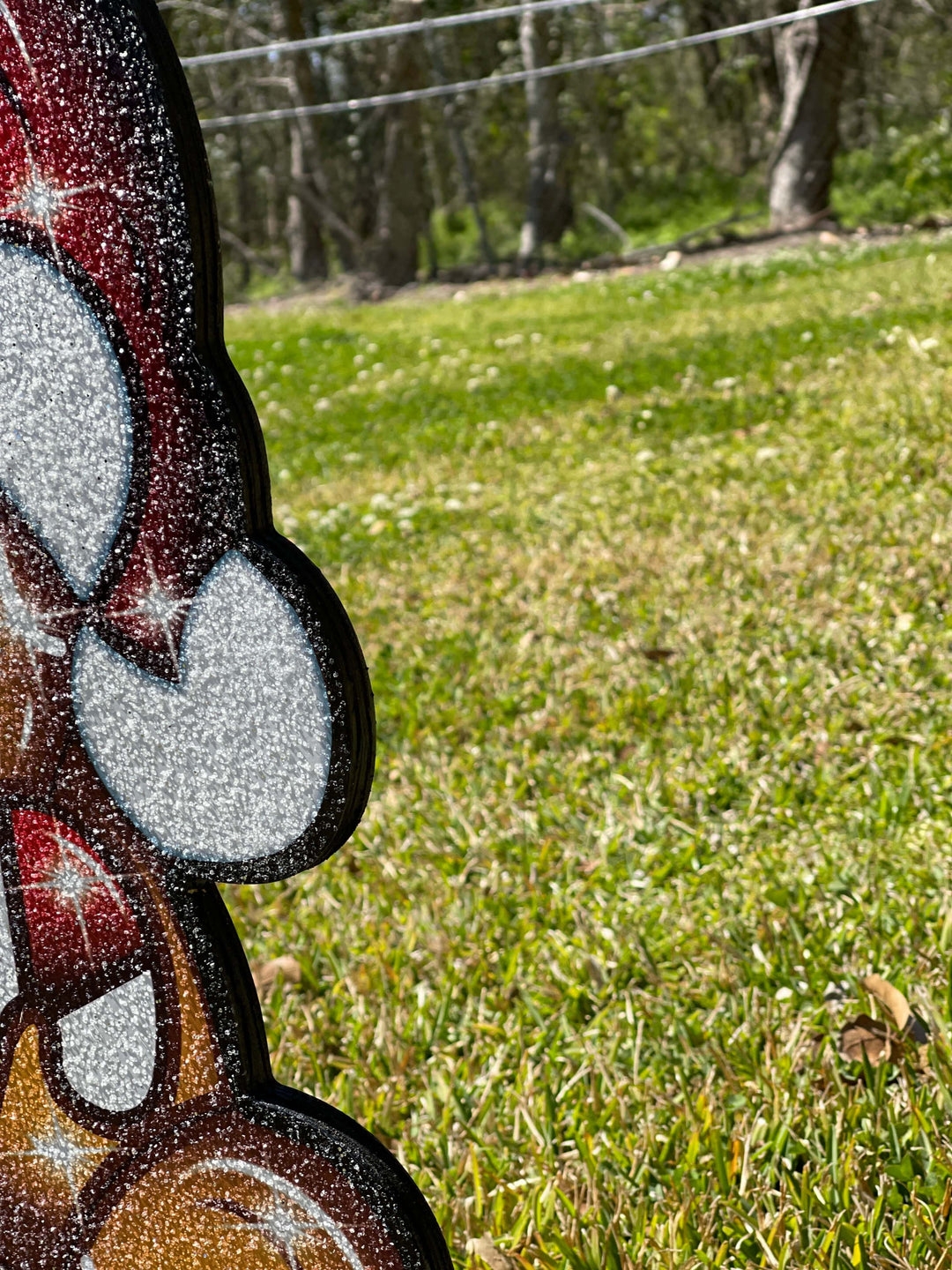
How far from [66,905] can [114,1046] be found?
106 millimetres

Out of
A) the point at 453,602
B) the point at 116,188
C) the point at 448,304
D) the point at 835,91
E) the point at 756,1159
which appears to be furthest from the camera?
the point at 835,91

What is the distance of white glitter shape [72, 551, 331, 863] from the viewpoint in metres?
0.78

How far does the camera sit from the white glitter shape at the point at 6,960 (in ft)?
2.96

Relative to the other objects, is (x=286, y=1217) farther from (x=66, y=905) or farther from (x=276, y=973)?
(x=276, y=973)

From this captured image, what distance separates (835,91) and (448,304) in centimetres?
525

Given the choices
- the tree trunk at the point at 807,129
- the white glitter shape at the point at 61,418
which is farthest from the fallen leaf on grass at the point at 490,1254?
the tree trunk at the point at 807,129

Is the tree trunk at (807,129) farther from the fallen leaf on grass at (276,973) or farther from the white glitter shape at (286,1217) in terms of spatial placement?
the white glitter shape at (286,1217)

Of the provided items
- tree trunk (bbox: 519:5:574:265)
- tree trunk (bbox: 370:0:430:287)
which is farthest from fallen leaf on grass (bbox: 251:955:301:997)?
tree trunk (bbox: 370:0:430:287)

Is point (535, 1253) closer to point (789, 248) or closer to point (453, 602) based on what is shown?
point (453, 602)

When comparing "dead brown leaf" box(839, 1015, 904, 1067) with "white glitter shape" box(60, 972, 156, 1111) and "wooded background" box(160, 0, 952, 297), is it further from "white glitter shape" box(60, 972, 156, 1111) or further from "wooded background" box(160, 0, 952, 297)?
"wooded background" box(160, 0, 952, 297)

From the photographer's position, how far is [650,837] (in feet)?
6.55

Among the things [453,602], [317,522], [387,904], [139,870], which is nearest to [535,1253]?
[139,870]

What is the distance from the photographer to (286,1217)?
840mm

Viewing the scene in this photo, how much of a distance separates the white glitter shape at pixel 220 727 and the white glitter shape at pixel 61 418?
0.08 m
